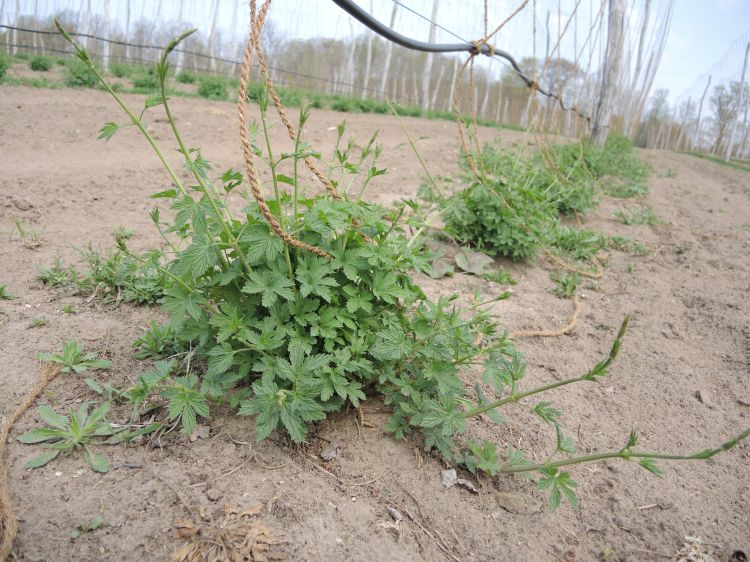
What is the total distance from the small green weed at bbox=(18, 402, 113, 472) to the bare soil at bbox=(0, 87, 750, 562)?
0.03 m

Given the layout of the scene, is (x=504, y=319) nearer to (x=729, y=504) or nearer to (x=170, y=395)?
(x=729, y=504)

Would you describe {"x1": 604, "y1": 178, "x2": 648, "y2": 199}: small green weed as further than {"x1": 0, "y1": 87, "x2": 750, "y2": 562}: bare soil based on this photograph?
Yes

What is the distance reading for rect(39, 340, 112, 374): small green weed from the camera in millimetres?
1710

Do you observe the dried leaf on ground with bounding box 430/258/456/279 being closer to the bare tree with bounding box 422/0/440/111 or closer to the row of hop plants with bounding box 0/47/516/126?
the row of hop plants with bounding box 0/47/516/126

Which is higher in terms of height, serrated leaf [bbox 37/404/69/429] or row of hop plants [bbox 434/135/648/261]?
row of hop plants [bbox 434/135/648/261]

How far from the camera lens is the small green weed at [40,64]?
27.5 feet

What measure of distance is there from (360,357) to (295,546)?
56cm

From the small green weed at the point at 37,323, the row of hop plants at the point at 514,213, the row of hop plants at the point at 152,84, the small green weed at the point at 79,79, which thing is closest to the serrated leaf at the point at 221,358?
the small green weed at the point at 37,323

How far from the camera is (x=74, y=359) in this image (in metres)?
1.74

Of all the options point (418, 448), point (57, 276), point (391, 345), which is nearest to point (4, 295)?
point (57, 276)

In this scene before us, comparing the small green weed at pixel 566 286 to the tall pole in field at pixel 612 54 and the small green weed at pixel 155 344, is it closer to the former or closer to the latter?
the small green weed at pixel 155 344

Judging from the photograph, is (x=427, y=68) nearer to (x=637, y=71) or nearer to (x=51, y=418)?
(x=637, y=71)

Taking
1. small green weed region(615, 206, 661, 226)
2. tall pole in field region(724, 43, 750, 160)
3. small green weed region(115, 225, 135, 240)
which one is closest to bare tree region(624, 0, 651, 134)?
tall pole in field region(724, 43, 750, 160)

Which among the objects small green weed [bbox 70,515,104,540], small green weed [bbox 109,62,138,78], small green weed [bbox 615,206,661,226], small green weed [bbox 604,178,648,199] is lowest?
small green weed [bbox 70,515,104,540]
